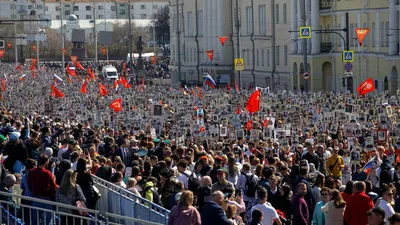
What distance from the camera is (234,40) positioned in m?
85.2

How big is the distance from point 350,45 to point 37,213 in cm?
5171

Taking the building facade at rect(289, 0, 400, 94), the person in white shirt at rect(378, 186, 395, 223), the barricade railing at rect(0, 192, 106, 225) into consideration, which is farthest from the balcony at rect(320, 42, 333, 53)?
the barricade railing at rect(0, 192, 106, 225)

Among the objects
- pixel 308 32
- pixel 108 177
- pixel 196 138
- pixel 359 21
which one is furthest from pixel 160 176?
pixel 359 21

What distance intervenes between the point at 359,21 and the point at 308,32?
7176 mm

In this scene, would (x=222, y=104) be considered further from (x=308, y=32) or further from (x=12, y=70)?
(x=12, y=70)

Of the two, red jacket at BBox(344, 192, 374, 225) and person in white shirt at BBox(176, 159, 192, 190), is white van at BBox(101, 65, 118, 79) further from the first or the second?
red jacket at BBox(344, 192, 374, 225)

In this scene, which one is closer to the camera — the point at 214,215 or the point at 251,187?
the point at 214,215

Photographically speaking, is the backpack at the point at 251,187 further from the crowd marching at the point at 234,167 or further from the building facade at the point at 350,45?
the building facade at the point at 350,45

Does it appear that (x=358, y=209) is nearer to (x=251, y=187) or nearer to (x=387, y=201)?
(x=387, y=201)

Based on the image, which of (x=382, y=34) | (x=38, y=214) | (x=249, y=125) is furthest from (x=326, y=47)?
(x=38, y=214)

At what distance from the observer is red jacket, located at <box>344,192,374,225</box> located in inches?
598

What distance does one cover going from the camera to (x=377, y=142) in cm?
2648

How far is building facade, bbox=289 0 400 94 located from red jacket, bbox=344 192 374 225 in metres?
40.9

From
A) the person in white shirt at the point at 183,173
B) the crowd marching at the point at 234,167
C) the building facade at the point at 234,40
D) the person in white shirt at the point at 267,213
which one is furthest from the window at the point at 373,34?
the person in white shirt at the point at 267,213
